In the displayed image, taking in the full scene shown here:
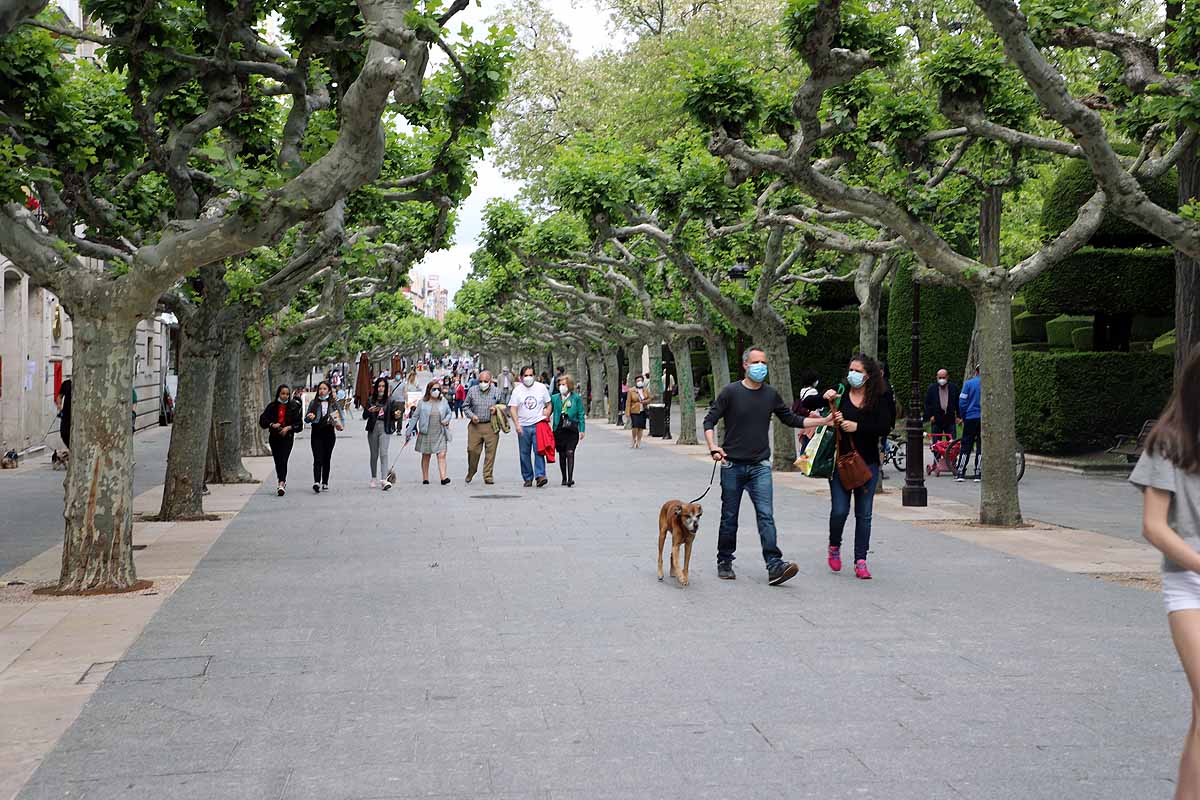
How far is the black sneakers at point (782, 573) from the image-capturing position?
9.46 metres

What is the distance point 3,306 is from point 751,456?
65.1 feet

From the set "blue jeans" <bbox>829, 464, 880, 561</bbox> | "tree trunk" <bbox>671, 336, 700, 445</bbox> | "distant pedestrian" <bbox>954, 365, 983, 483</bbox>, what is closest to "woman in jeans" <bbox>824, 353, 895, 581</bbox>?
"blue jeans" <bbox>829, 464, 880, 561</bbox>

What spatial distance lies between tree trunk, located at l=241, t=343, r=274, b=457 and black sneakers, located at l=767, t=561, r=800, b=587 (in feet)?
55.6

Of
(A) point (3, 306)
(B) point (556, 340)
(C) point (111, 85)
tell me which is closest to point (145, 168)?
(C) point (111, 85)

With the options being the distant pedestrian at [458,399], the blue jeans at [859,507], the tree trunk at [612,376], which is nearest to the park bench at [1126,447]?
the blue jeans at [859,507]

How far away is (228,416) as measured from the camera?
19328 millimetres

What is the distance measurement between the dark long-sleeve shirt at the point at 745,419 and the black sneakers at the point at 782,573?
80 centimetres

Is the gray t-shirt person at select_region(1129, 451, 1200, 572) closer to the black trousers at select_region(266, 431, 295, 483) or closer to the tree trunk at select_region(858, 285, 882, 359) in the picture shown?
the black trousers at select_region(266, 431, 295, 483)

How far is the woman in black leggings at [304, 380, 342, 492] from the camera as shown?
60.4ft

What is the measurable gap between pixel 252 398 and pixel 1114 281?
1643 centimetres

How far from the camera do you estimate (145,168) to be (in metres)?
13.0

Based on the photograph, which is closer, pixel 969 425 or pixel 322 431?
pixel 322 431

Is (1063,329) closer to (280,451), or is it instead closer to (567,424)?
(567,424)

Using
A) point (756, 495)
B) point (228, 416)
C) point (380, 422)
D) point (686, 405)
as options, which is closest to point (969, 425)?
point (380, 422)
